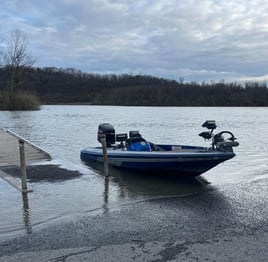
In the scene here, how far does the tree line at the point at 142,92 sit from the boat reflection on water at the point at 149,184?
82.7 metres

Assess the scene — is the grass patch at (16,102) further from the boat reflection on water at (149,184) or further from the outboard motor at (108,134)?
the boat reflection on water at (149,184)

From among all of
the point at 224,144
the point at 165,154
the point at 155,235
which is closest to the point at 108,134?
the point at 165,154

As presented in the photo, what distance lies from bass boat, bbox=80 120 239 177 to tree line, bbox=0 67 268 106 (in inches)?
3203

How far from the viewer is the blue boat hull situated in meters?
10.8

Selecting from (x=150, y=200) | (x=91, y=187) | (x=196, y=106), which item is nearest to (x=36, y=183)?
(x=91, y=187)

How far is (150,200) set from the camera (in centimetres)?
872

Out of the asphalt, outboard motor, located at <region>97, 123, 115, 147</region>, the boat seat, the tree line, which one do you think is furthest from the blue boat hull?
the tree line

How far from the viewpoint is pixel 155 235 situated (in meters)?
5.96

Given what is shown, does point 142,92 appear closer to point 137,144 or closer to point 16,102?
point 16,102

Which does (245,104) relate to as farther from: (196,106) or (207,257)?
(207,257)

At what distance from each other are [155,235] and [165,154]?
18.0ft

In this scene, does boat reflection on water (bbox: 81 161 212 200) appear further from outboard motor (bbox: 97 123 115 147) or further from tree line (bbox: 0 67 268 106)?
tree line (bbox: 0 67 268 106)

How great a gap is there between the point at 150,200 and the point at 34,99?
50.1 metres

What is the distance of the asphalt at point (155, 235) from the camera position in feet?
16.8
